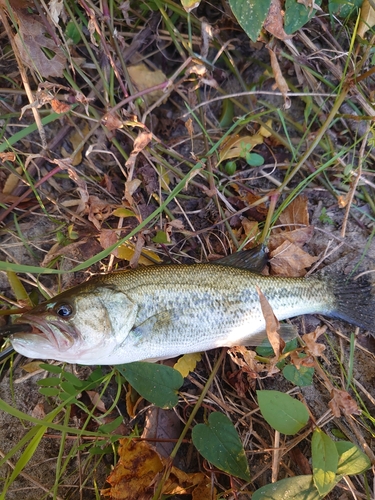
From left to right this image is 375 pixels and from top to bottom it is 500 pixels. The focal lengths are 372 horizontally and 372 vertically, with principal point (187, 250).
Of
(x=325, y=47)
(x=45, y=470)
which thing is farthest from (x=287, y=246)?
(x=45, y=470)

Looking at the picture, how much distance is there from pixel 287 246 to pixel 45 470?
8.13ft

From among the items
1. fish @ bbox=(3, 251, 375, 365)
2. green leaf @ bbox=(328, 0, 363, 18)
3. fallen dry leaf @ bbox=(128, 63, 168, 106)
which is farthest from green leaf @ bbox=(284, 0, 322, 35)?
fish @ bbox=(3, 251, 375, 365)

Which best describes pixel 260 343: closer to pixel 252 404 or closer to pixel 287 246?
pixel 252 404

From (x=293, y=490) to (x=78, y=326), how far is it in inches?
65.3

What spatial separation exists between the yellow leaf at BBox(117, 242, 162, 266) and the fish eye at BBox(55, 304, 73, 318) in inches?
23.1

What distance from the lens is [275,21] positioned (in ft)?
8.36

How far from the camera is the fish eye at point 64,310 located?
7.55 feet

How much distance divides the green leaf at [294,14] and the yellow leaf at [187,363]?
2.42m

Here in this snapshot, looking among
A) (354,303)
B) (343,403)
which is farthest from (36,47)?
(343,403)

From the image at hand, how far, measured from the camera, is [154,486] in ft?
8.15

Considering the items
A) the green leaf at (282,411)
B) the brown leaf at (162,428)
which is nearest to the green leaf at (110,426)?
the brown leaf at (162,428)

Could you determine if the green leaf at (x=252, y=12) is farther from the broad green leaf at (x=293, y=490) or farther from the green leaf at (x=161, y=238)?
the broad green leaf at (x=293, y=490)

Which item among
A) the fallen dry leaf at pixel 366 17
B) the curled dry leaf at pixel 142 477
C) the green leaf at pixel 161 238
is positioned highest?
the fallen dry leaf at pixel 366 17

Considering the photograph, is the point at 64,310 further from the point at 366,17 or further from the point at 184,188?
the point at 366,17
